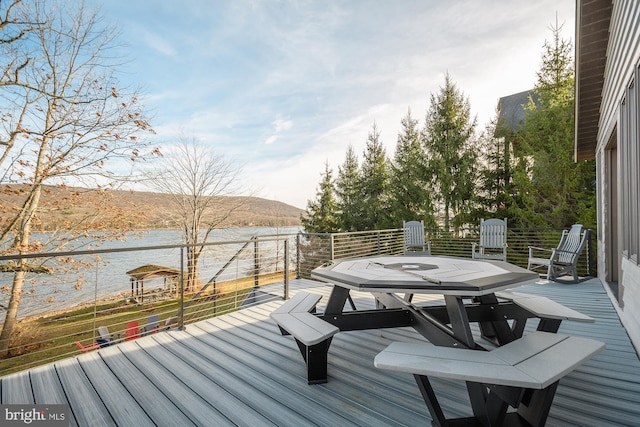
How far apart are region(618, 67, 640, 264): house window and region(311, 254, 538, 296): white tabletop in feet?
3.52

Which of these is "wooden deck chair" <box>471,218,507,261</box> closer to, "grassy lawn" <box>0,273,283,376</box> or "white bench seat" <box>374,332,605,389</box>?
"grassy lawn" <box>0,273,283,376</box>

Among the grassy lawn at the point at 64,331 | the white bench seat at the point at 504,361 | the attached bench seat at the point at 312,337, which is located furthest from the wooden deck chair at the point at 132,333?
the white bench seat at the point at 504,361

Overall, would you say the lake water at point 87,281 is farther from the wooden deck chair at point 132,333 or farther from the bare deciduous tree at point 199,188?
the bare deciduous tree at point 199,188

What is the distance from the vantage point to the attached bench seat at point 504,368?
4.19 feet

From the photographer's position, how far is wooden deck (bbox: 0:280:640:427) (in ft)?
5.66

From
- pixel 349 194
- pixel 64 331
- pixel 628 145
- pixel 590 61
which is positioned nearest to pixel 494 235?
pixel 590 61

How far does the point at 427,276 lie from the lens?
2.21 metres

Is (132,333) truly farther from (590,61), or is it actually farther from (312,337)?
(590,61)

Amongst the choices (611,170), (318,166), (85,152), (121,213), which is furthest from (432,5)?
(318,166)

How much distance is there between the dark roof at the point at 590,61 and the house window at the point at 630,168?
63.3 inches

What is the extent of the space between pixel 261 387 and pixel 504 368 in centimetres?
146

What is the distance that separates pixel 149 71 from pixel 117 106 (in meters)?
1.23

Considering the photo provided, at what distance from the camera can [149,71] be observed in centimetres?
758

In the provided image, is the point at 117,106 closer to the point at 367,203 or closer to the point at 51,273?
the point at 51,273
